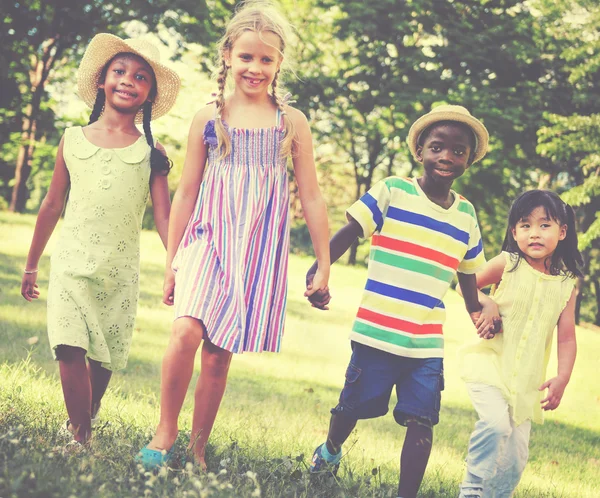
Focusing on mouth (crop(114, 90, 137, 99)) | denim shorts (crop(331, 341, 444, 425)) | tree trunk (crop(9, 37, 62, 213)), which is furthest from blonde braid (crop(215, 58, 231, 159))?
tree trunk (crop(9, 37, 62, 213))

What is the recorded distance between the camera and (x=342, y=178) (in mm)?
37219

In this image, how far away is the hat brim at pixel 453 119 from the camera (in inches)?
162

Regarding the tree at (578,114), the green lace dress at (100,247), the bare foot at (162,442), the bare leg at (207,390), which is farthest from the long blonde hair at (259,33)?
the tree at (578,114)

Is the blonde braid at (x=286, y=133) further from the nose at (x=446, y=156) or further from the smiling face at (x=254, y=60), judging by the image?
the nose at (x=446, y=156)

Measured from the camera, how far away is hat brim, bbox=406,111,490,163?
4.12m

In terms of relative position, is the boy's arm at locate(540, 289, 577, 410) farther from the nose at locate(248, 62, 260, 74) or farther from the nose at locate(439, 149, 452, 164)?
the nose at locate(248, 62, 260, 74)

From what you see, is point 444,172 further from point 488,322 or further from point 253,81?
point 253,81

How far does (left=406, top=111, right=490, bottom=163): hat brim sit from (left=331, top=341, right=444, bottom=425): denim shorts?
1114 millimetres

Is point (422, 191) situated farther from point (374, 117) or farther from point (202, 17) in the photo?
point (374, 117)

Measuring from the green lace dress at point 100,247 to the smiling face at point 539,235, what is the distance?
2.01 m

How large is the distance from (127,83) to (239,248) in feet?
3.80

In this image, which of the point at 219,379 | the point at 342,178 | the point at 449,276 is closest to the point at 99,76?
the point at 219,379

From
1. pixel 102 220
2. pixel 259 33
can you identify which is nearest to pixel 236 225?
pixel 102 220

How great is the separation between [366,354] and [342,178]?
33.4 meters
